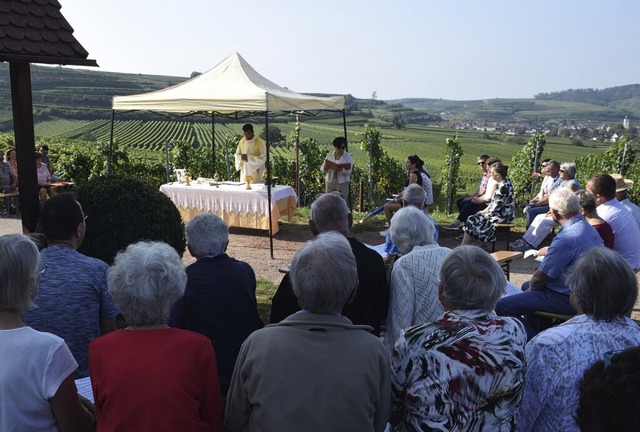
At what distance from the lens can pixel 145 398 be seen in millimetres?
1964

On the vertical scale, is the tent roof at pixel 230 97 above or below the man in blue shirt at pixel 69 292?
above

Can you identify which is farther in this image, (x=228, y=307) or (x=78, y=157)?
(x=78, y=157)

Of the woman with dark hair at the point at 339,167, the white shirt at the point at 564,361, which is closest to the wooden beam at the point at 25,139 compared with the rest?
the white shirt at the point at 564,361

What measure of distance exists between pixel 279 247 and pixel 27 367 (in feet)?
22.8

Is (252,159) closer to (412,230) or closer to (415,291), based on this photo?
(412,230)

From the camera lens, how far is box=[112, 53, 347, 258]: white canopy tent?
26.2 feet

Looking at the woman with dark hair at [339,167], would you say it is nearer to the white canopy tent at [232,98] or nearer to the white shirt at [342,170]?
A: the white shirt at [342,170]

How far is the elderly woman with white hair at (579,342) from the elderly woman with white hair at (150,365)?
4.23 feet

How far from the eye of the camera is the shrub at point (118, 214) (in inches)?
176

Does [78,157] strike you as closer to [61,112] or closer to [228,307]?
[228,307]

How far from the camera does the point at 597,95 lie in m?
162

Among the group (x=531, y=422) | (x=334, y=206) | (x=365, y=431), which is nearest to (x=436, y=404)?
(x=365, y=431)

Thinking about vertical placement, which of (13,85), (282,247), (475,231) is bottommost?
(282,247)

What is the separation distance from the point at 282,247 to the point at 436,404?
271 inches
